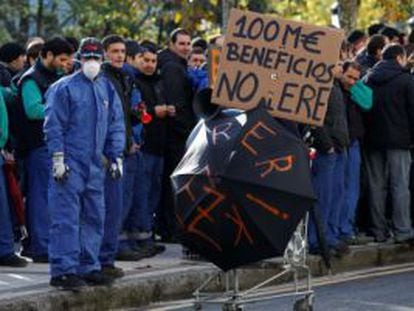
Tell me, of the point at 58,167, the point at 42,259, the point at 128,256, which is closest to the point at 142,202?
the point at 128,256

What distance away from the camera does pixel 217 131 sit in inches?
362

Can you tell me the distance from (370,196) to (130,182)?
3411mm

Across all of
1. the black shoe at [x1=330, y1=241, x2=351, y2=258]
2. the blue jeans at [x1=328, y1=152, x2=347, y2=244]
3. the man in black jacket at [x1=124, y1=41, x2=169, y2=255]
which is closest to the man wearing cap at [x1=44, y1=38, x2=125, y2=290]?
the man in black jacket at [x1=124, y1=41, x2=169, y2=255]

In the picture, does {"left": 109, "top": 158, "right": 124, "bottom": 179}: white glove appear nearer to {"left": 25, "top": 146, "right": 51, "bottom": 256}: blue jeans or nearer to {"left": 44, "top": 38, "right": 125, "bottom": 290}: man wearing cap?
{"left": 44, "top": 38, "right": 125, "bottom": 290}: man wearing cap

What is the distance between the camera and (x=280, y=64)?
9.87 metres

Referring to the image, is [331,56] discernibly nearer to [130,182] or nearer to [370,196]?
[130,182]

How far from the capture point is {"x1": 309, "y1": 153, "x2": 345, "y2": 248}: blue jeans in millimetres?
14266

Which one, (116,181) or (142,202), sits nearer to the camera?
(116,181)

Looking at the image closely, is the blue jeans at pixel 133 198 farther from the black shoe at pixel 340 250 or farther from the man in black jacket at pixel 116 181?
the black shoe at pixel 340 250

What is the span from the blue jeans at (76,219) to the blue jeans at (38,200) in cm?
152

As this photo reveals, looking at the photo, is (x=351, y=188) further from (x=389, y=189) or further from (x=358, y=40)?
(x=358, y=40)

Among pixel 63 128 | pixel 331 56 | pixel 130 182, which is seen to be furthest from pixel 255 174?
pixel 130 182

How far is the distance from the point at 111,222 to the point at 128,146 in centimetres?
86

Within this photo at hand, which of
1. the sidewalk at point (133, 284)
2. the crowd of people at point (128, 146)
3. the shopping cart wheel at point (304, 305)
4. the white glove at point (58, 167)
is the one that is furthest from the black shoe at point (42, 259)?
the shopping cart wheel at point (304, 305)
